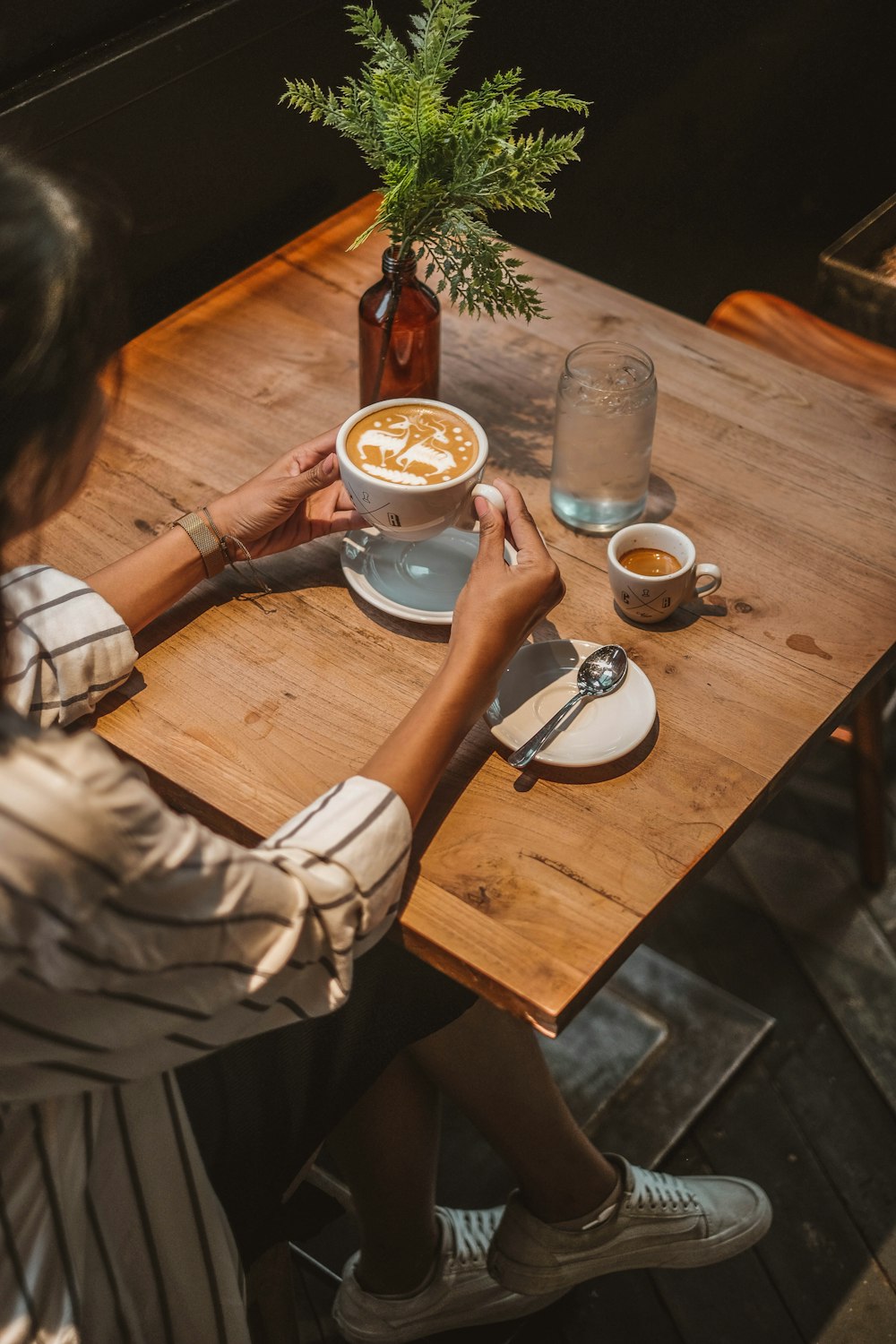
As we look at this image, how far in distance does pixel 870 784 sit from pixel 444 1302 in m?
1.01

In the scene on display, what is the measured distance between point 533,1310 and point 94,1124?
0.82m

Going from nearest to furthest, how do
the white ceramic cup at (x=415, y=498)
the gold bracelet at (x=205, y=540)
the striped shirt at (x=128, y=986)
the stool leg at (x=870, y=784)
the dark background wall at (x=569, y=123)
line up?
the striped shirt at (x=128, y=986), the white ceramic cup at (x=415, y=498), the gold bracelet at (x=205, y=540), the dark background wall at (x=569, y=123), the stool leg at (x=870, y=784)

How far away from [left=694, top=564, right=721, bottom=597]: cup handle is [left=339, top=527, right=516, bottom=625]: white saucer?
190 millimetres

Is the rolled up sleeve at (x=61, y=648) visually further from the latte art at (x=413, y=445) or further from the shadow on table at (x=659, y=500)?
the shadow on table at (x=659, y=500)

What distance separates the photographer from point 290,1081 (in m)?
1.11

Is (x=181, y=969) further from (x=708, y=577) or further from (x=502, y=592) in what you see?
(x=708, y=577)

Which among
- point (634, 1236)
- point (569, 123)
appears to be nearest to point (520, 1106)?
point (634, 1236)

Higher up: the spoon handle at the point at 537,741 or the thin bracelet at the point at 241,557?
the spoon handle at the point at 537,741

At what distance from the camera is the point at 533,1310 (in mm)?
1498

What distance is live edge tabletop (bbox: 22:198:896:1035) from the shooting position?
1023 mm

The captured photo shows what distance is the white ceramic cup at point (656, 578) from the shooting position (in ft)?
3.88

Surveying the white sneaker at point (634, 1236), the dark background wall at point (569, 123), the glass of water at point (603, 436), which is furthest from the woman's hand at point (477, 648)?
the dark background wall at point (569, 123)

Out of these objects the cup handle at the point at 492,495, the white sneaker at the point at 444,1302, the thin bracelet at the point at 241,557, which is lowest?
the white sneaker at the point at 444,1302

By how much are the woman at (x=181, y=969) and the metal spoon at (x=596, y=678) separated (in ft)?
0.23
